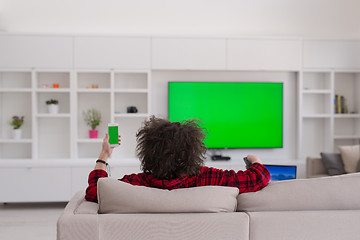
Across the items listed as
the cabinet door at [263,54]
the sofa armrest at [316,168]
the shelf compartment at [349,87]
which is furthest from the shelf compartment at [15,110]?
the shelf compartment at [349,87]

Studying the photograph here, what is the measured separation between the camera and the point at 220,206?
1.71m

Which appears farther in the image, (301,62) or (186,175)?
(301,62)

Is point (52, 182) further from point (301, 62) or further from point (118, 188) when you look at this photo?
point (118, 188)

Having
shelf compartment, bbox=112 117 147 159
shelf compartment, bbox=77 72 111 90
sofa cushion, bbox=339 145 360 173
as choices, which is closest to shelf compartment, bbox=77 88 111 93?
shelf compartment, bbox=77 72 111 90

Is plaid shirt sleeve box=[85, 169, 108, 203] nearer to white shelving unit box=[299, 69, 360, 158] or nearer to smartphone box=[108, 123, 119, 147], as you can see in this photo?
smartphone box=[108, 123, 119, 147]

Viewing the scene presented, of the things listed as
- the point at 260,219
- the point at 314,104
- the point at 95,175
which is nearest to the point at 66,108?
the point at 314,104

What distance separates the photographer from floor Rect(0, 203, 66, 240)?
4.04 meters

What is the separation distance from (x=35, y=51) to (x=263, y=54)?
2788 millimetres

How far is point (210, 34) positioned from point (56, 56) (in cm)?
196

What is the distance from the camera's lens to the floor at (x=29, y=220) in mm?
4039

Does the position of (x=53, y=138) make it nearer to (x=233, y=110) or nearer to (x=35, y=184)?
(x=35, y=184)

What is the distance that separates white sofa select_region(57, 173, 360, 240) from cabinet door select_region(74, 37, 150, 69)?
3834 millimetres

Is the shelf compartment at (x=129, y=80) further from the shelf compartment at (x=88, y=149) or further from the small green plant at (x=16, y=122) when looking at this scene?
the small green plant at (x=16, y=122)

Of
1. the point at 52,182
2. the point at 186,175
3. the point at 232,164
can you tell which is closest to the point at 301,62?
the point at 232,164
